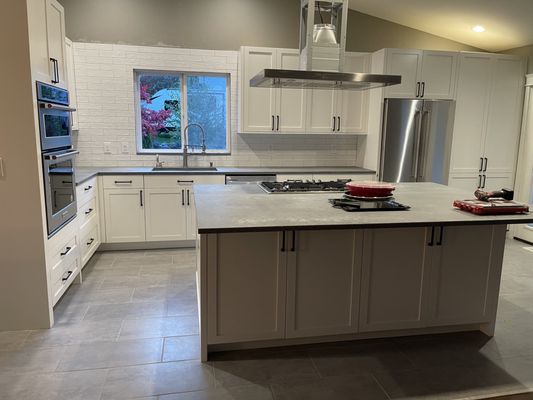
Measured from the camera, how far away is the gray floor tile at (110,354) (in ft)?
→ 8.03

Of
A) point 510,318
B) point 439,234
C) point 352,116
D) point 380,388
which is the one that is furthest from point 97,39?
point 510,318

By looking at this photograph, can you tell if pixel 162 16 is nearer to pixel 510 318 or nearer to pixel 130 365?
pixel 130 365

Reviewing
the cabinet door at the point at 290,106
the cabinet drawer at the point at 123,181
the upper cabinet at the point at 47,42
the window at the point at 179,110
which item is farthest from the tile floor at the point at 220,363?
the cabinet door at the point at 290,106

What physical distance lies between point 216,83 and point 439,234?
11.3 ft

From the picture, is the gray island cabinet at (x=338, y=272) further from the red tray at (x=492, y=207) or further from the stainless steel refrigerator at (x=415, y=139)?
the stainless steel refrigerator at (x=415, y=139)

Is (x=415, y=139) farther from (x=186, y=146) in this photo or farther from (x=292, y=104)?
(x=186, y=146)

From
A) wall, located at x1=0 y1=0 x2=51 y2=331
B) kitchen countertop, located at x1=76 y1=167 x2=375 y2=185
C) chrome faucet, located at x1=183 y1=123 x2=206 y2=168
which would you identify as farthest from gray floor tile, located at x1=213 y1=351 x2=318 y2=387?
chrome faucet, located at x1=183 y1=123 x2=206 y2=168

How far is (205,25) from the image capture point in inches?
193

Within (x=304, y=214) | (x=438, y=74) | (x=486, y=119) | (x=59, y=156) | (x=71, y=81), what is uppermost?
(x=438, y=74)

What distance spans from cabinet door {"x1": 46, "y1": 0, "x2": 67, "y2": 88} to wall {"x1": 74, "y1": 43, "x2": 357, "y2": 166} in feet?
4.42

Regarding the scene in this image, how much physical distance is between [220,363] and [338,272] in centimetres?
89

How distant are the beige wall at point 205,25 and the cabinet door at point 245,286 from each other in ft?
10.9

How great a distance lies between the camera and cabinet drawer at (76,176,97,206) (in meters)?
3.70

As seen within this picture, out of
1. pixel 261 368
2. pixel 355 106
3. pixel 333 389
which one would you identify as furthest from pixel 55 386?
pixel 355 106
